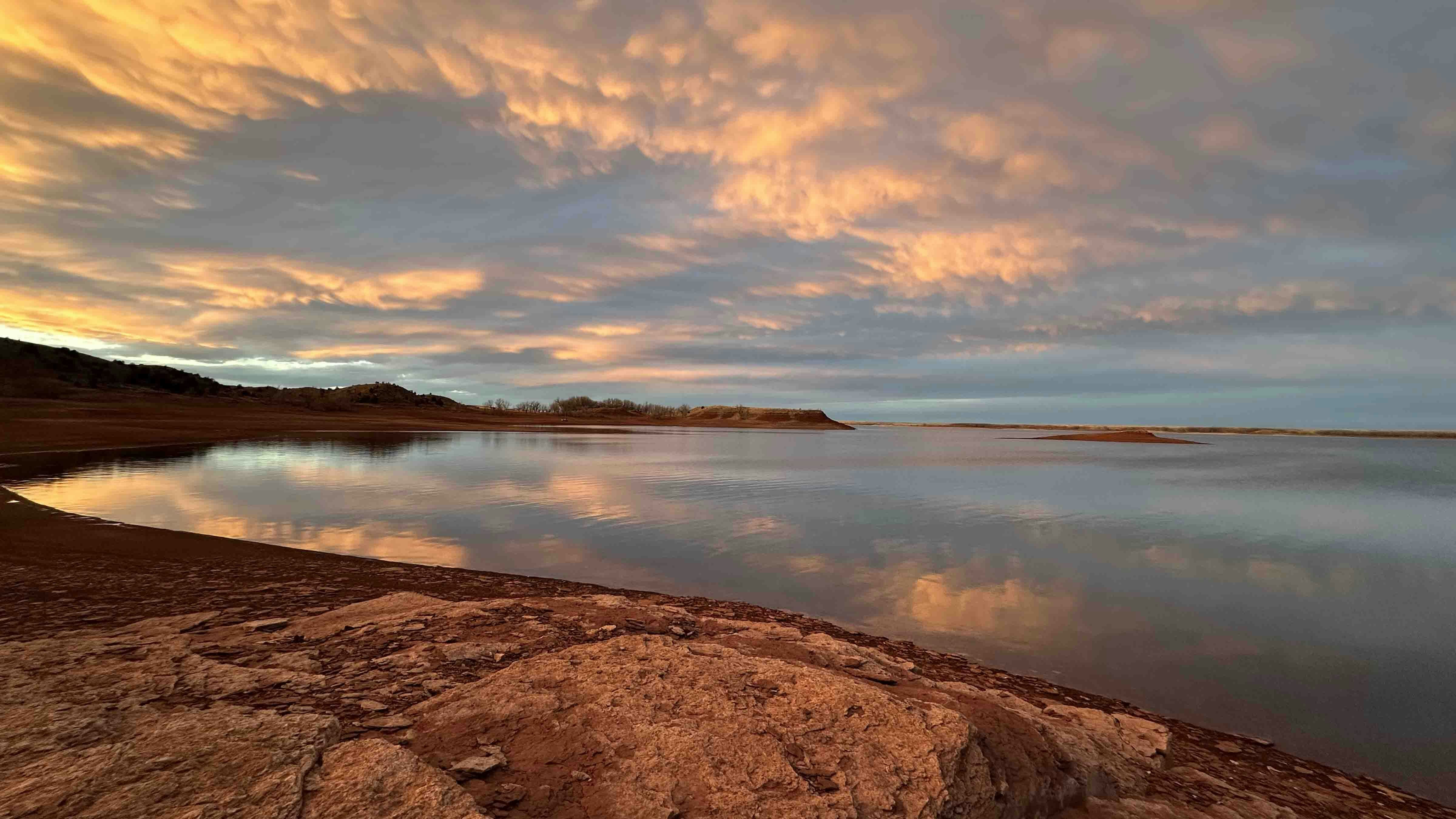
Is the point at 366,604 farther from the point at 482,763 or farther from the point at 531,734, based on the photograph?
the point at 482,763

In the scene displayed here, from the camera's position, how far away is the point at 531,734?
3.45 metres

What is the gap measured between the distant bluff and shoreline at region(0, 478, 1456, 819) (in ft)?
413

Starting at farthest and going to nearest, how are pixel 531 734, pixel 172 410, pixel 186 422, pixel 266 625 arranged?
pixel 172 410 < pixel 186 422 < pixel 266 625 < pixel 531 734

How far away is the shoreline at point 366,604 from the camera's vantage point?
14.5 feet

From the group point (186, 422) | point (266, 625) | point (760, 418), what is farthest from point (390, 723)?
point (760, 418)

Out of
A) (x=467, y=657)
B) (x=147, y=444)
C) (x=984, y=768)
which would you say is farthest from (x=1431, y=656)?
(x=147, y=444)

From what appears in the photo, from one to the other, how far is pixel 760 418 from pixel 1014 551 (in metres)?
153

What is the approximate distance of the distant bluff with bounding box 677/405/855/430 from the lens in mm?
144000

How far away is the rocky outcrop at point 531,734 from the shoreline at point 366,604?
115mm

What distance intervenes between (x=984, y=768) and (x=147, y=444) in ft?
141

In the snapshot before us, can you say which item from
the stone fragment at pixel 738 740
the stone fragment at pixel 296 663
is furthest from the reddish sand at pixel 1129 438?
the stone fragment at pixel 296 663

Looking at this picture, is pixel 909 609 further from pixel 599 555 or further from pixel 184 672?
pixel 184 672

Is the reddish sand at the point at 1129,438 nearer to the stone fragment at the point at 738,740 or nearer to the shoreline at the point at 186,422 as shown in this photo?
the shoreline at the point at 186,422

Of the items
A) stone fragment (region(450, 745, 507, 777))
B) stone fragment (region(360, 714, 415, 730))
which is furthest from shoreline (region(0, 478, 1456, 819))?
stone fragment (region(450, 745, 507, 777))
